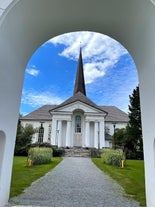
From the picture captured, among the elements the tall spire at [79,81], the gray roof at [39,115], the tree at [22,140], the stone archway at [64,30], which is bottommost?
the tree at [22,140]

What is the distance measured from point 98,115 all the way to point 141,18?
2765 centimetres

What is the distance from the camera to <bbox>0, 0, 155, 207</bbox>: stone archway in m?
3.27

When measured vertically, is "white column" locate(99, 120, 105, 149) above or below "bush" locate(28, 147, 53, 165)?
above

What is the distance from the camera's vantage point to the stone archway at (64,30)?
327 centimetres

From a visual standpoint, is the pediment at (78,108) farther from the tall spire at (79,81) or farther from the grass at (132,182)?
the grass at (132,182)

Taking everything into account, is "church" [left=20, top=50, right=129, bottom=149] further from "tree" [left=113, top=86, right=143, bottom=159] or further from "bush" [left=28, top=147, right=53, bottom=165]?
"bush" [left=28, top=147, right=53, bottom=165]

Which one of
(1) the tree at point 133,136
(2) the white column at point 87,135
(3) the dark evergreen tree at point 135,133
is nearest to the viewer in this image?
(1) the tree at point 133,136

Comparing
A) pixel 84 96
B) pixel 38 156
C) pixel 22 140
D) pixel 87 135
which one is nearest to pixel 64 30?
pixel 38 156

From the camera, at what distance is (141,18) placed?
11.5ft

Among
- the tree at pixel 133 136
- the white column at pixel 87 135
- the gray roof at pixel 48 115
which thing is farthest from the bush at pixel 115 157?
the gray roof at pixel 48 115

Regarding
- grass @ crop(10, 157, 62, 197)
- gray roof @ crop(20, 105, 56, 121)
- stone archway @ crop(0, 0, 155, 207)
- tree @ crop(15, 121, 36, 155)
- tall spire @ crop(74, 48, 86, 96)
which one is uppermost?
tall spire @ crop(74, 48, 86, 96)

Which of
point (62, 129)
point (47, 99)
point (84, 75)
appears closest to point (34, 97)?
point (47, 99)

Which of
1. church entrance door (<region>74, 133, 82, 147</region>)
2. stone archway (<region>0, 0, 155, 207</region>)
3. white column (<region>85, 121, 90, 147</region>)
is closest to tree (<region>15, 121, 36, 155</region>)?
church entrance door (<region>74, 133, 82, 147</region>)

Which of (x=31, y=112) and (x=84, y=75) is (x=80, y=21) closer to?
(x=31, y=112)
